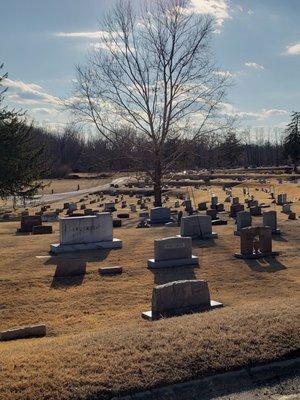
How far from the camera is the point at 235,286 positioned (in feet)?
→ 40.0

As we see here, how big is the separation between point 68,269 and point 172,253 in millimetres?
2826

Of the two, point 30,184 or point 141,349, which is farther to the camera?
point 30,184

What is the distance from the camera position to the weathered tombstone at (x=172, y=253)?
13.8 meters

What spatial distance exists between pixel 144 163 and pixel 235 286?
2102cm

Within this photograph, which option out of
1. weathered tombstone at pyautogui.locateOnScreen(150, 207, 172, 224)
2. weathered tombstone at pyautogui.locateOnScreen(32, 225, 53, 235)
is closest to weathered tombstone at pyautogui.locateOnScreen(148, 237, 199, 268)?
weathered tombstone at pyautogui.locateOnScreen(32, 225, 53, 235)

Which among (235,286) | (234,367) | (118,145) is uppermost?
(118,145)

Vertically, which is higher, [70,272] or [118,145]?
[118,145]

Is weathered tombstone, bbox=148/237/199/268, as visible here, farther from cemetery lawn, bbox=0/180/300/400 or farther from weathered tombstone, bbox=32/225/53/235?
weathered tombstone, bbox=32/225/53/235

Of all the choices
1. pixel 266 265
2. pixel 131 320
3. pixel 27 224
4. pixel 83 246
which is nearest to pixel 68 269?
pixel 83 246

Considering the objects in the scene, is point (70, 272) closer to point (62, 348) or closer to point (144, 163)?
point (62, 348)

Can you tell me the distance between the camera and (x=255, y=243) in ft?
49.4

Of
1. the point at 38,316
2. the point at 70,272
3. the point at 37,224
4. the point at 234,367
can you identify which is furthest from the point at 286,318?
the point at 37,224

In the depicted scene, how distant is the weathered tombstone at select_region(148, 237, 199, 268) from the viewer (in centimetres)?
1377

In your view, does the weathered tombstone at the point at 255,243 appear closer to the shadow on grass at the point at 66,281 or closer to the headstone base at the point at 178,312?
the shadow on grass at the point at 66,281
